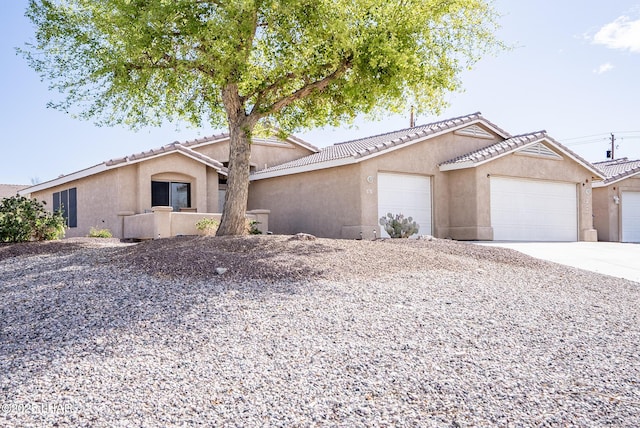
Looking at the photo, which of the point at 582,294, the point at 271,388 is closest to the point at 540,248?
the point at 582,294

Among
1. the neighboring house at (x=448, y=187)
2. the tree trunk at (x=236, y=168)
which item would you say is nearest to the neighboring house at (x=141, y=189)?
the neighboring house at (x=448, y=187)

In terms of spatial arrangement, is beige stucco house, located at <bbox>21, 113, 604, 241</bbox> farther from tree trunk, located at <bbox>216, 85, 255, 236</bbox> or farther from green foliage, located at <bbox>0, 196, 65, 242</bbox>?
tree trunk, located at <bbox>216, 85, 255, 236</bbox>

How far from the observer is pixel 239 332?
537 cm

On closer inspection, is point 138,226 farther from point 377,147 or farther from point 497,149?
point 497,149

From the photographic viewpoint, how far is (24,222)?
13141 mm

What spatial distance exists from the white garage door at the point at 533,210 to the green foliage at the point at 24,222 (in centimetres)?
1332

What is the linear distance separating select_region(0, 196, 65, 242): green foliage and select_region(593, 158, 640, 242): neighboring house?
2155 centimetres

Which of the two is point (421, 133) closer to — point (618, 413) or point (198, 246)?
point (198, 246)

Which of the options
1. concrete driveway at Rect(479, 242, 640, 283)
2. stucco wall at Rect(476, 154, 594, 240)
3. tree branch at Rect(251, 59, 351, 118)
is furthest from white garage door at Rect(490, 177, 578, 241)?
tree branch at Rect(251, 59, 351, 118)

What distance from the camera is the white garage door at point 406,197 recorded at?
58.4ft

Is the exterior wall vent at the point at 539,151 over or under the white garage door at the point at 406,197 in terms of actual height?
over

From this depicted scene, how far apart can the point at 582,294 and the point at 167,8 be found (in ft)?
27.6

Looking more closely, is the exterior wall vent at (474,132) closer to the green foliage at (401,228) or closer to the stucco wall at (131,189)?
the green foliage at (401,228)

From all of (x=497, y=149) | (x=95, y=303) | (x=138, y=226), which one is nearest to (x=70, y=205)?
(x=138, y=226)
